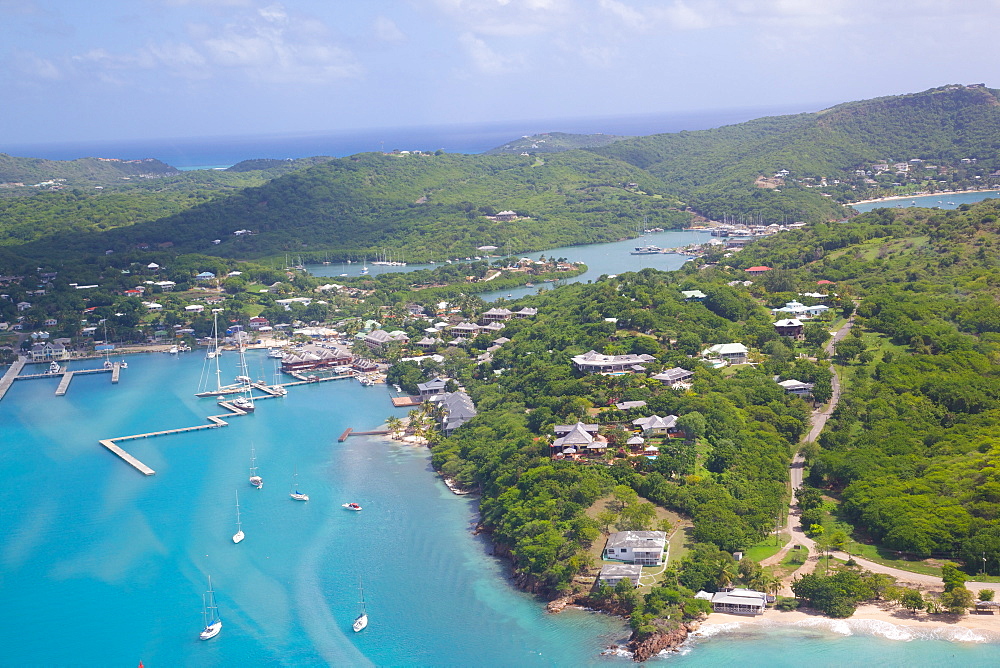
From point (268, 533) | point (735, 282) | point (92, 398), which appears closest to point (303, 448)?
point (268, 533)

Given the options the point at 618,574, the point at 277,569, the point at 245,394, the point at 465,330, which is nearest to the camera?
the point at 618,574

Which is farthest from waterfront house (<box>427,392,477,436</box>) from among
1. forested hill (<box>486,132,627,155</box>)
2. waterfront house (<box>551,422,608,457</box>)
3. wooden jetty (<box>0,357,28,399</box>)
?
forested hill (<box>486,132,627,155</box>)

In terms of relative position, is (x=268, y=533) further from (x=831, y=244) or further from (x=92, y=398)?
(x=831, y=244)

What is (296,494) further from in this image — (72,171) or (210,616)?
(72,171)

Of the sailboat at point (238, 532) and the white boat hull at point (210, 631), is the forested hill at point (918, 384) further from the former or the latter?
the sailboat at point (238, 532)

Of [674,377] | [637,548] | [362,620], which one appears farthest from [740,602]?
[674,377]
